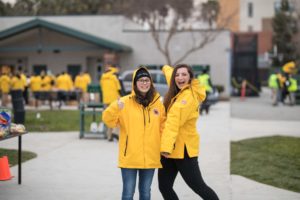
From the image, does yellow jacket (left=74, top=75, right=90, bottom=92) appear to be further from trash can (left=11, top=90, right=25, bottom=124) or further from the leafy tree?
the leafy tree

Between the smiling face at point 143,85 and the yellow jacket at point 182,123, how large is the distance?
315 mm

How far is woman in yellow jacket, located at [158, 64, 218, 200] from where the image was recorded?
5734mm

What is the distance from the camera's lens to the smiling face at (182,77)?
19.7ft

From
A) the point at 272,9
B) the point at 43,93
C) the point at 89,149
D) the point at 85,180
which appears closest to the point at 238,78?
the point at 43,93

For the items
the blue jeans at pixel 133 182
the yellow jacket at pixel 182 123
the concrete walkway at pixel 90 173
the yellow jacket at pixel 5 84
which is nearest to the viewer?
the yellow jacket at pixel 182 123

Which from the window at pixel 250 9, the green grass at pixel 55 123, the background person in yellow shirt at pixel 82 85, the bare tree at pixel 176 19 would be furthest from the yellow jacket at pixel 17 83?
the window at pixel 250 9

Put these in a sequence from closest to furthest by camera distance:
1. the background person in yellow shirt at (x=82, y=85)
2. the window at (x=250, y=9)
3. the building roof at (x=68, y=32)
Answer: the background person in yellow shirt at (x=82, y=85) < the building roof at (x=68, y=32) < the window at (x=250, y=9)

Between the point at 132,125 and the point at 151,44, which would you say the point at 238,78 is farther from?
the point at 132,125

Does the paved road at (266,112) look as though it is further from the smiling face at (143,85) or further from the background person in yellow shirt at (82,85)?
the smiling face at (143,85)

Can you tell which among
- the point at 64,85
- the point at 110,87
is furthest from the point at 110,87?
the point at 64,85

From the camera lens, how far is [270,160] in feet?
36.0

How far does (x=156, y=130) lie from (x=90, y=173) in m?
3.96

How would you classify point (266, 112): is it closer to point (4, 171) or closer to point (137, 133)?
point (4, 171)

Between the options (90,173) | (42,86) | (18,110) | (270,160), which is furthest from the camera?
(42,86)
